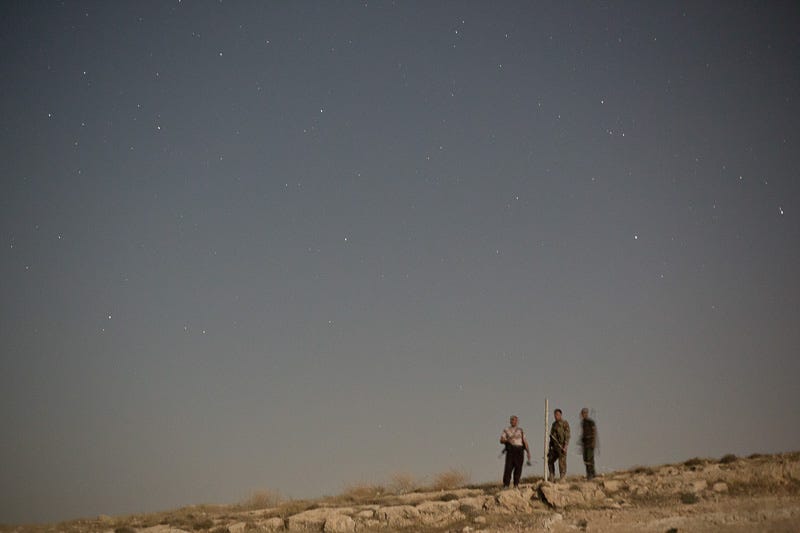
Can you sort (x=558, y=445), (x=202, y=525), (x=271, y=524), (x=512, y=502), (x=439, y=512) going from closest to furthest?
(x=512, y=502), (x=439, y=512), (x=271, y=524), (x=202, y=525), (x=558, y=445)

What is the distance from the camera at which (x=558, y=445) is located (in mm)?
16891

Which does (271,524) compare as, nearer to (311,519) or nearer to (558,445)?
(311,519)

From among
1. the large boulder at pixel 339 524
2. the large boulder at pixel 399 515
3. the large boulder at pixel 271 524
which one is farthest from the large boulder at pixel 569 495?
the large boulder at pixel 271 524

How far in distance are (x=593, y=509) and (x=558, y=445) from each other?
4.05 meters

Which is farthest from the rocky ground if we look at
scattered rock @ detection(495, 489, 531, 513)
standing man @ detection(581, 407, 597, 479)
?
standing man @ detection(581, 407, 597, 479)

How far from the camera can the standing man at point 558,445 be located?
16.9m

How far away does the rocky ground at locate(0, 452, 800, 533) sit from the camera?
11.0 metres

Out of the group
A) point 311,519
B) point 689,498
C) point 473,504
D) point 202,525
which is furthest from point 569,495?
point 202,525

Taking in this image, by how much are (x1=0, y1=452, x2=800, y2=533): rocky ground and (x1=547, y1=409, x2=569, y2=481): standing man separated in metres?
1.58

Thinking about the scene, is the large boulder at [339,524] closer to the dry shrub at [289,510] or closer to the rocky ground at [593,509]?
the rocky ground at [593,509]

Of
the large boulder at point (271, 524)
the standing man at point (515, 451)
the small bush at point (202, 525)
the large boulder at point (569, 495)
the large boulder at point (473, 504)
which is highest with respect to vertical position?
the standing man at point (515, 451)

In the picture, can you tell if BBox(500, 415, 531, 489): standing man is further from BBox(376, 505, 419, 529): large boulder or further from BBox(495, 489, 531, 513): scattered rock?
BBox(376, 505, 419, 529): large boulder

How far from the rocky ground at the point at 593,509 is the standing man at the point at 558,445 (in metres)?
1.58

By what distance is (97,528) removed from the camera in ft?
58.7
